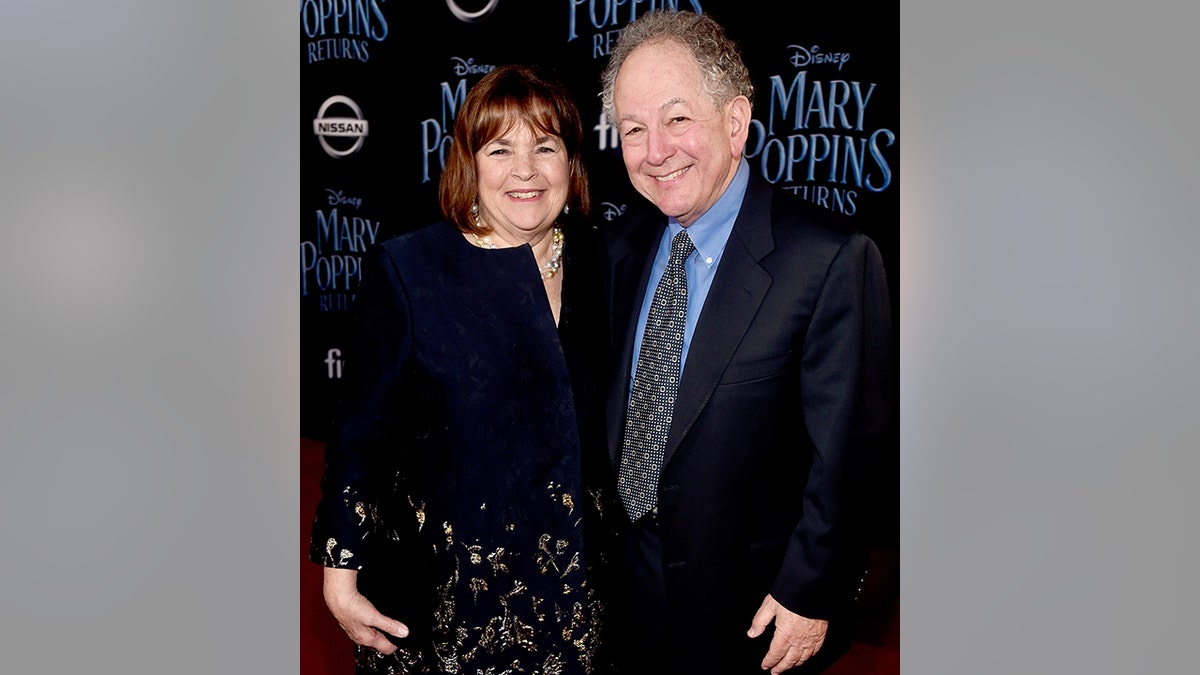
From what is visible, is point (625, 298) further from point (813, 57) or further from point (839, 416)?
point (813, 57)

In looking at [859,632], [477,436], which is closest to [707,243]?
[477,436]

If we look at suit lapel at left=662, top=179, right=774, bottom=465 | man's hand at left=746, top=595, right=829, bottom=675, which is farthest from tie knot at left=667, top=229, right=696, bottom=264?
man's hand at left=746, top=595, right=829, bottom=675

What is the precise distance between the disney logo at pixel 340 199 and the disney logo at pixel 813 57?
1.74 metres

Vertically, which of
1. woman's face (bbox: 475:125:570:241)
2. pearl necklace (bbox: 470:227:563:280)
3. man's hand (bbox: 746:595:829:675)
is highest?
woman's face (bbox: 475:125:570:241)

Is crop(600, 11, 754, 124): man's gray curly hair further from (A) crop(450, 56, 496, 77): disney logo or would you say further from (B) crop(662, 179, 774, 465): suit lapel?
(A) crop(450, 56, 496, 77): disney logo

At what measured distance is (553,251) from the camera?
2.33m

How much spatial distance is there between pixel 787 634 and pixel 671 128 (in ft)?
3.73

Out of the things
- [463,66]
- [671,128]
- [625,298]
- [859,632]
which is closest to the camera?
[671,128]

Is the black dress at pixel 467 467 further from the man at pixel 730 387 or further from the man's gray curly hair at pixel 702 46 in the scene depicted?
the man's gray curly hair at pixel 702 46

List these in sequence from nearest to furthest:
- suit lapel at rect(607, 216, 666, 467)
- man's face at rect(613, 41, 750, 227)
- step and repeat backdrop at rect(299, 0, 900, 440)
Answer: man's face at rect(613, 41, 750, 227)
suit lapel at rect(607, 216, 666, 467)
step and repeat backdrop at rect(299, 0, 900, 440)

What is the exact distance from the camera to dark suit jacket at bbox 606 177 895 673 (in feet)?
6.68

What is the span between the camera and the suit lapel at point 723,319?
6.87 ft

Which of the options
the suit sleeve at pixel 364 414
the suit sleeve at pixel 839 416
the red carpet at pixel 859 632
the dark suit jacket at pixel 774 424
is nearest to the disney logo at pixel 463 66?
the red carpet at pixel 859 632
